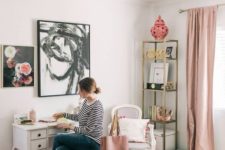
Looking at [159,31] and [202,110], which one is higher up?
[159,31]

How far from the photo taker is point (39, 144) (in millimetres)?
3580

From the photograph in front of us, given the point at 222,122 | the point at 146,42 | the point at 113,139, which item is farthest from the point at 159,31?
the point at 113,139

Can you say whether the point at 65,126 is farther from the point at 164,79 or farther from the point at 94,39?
the point at 164,79

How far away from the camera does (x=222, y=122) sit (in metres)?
4.40

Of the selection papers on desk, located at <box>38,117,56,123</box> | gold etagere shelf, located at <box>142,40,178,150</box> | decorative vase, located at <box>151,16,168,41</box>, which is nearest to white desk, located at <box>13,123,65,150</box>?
papers on desk, located at <box>38,117,56,123</box>

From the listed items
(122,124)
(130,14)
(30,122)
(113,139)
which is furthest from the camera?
(130,14)

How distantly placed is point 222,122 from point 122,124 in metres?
1.33

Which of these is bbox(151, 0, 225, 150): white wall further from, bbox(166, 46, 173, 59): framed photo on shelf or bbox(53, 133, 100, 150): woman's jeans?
bbox(53, 133, 100, 150): woman's jeans

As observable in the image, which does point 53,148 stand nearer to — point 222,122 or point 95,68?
point 95,68

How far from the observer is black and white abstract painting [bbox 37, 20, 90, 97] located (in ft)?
13.2

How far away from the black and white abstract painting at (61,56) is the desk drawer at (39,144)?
65 centimetres

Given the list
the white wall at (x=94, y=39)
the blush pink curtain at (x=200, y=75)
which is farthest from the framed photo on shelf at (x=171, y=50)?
the white wall at (x=94, y=39)

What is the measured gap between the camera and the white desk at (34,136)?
11.5ft

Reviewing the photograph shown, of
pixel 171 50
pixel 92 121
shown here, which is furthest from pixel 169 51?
pixel 92 121
